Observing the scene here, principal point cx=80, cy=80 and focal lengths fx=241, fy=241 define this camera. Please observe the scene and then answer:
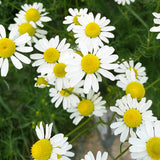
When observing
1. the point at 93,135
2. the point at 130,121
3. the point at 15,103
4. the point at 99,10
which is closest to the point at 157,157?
the point at 130,121

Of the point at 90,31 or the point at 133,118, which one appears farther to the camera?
the point at 90,31

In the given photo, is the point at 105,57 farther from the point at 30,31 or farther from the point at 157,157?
the point at 30,31

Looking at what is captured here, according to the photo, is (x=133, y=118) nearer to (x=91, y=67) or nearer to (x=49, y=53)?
(x=91, y=67)

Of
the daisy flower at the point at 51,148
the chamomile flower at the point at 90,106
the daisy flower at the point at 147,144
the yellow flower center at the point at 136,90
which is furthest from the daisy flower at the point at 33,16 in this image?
the daisy flower at the point at 147,144

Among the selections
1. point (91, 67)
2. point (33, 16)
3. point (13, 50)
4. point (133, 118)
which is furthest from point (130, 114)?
point (33, 16)

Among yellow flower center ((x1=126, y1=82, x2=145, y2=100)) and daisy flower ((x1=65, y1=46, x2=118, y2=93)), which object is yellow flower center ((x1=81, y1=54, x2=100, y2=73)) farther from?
yellow flower center ((x1=126, y1=82, x2=145, y2=100))

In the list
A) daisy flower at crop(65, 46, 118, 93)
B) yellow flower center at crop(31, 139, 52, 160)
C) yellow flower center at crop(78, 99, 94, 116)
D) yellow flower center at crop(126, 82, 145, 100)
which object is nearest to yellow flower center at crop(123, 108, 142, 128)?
yellow flower center at crop(126, 82, 145, 100)
